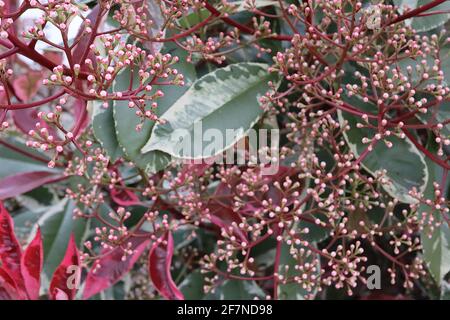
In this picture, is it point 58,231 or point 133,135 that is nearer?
point 133,135

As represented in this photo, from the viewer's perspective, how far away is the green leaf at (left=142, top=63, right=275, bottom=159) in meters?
0.67

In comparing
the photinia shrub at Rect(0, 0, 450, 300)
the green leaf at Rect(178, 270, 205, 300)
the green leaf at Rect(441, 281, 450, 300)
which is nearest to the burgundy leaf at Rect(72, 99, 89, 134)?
the photinia shrub at Rect(0, 0, 450, 300)

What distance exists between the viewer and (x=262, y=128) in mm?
805

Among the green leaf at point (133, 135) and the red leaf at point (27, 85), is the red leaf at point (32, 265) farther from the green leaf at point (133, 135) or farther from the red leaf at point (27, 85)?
the red leaf at point (27, 85)

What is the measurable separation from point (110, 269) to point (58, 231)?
0.54 feet

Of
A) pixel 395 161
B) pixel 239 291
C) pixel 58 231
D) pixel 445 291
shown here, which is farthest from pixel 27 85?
pixel 445 291

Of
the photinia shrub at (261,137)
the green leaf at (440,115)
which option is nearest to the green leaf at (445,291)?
the photinia shrub at (261,137)

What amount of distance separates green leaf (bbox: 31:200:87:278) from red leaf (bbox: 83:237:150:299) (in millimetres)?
116

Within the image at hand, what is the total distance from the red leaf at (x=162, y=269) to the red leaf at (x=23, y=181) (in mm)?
272

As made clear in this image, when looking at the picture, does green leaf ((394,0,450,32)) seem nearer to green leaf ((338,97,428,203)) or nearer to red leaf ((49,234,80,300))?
green leaf ((338,97,428,203))

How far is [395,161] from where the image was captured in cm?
75

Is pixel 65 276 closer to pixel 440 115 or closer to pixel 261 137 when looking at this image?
pixel 261 137

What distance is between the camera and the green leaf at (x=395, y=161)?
0.73 metres
